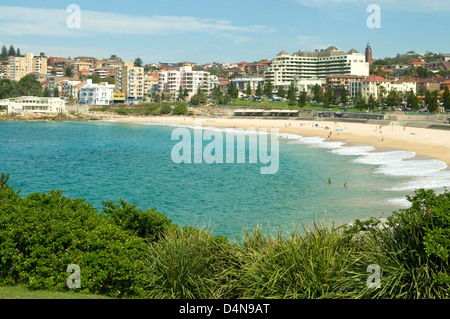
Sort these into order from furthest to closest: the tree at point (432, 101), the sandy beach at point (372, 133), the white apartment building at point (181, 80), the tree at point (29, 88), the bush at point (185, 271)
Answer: the white apartment building at point (181, 80), the tree at point (29, 88), the tree at point (432, 101), the sandy beach at point (372, 133), the bush at point (185, 271)

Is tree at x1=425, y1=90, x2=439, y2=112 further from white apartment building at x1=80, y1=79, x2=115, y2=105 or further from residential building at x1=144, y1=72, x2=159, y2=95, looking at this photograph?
residential building at x1=144, y1=72, x2=159, y2=95

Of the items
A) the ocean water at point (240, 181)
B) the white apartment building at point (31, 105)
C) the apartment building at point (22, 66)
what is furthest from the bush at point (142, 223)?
the apartment building at point (22, 66)

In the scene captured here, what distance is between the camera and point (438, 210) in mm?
8289

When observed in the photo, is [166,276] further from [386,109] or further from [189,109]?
[189,109]

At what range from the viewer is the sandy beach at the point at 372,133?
4400 centimetres

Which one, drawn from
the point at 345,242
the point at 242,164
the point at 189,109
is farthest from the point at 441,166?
the point at 189,109

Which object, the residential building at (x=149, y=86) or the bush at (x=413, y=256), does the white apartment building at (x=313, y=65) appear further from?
the bush at (x=413, y=256)

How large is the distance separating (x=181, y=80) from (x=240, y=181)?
11086cm

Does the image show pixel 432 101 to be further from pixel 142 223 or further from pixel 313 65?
pixel 142 223

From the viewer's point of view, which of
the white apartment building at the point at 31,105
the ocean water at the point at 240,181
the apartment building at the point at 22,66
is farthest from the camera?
the apartment building at the point at 22,66

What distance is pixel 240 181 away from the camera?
32.2 metres

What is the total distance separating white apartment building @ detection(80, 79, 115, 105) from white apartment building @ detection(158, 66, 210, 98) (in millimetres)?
17745

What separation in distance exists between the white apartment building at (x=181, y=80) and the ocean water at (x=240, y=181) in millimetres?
85961

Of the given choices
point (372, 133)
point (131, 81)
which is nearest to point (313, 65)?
point (131, 81)
